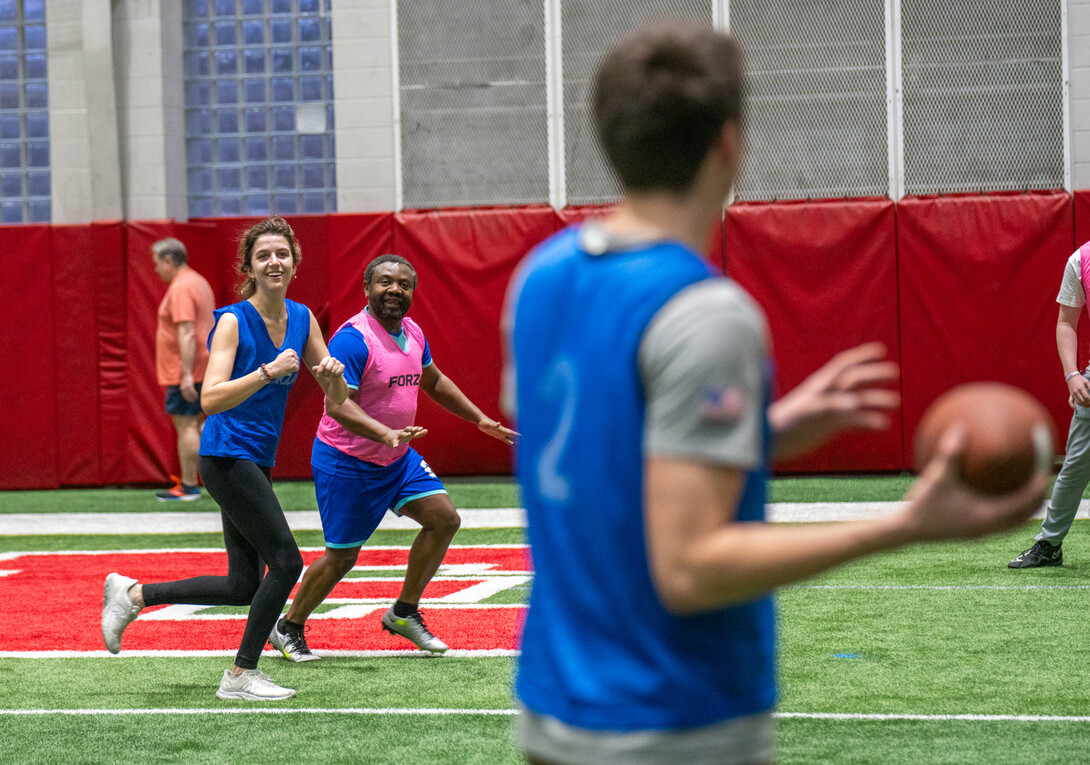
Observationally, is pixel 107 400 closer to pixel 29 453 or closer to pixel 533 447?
pixel 29 453

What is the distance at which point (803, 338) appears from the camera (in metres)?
14.0

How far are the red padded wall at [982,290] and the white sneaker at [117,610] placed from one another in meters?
9.52

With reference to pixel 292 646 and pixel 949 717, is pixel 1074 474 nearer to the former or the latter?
pixel 949 717

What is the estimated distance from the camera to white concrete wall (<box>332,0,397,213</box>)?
1496cm

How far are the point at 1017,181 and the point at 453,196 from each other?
5953mm

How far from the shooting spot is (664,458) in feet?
5.50

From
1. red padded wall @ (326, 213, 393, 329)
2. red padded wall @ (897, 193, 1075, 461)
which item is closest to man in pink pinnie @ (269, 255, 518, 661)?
red padded wall @ (326, 213, 393, 329)

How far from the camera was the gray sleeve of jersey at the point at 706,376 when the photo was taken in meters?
1.64

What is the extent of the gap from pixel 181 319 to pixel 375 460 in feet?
23.9

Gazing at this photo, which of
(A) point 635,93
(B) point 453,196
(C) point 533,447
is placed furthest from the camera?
(B) point 453,196

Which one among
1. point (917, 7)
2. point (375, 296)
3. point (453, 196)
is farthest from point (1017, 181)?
point (375, 296)

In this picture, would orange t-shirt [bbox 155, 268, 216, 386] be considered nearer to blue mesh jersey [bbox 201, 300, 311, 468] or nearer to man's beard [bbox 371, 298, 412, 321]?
man's beard [bbox 371, 298, 412, 321]

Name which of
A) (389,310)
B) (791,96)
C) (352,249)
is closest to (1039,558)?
(389,310)

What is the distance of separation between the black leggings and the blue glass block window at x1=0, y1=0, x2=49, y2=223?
37.0 ft
